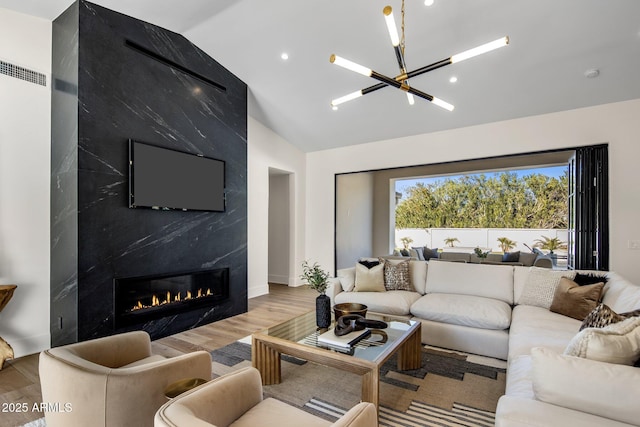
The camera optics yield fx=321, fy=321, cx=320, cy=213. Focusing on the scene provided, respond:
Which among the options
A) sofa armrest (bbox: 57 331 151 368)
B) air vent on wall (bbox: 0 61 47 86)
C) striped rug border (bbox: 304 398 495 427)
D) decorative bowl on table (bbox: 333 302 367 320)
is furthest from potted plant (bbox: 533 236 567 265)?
air vent on wall (bbox: 0 61 47 86)

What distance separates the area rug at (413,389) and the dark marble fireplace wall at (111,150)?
4.52 feet

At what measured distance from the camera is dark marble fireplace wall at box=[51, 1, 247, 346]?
3.07 meters

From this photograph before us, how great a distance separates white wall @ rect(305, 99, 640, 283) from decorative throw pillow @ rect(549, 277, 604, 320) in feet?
6.43

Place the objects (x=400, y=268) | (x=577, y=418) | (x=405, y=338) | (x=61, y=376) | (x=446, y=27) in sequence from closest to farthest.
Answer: (x=577, y=418) → (x=61, y=376) → (x=405, y=338) → (x=446, y=27) → (x=400, y=268)

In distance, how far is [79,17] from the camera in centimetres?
308

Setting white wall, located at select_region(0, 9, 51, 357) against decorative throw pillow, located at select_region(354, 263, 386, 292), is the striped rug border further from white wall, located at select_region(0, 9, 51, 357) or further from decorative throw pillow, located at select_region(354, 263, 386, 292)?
white wall, located at select_region(0, 9, 51, 357)

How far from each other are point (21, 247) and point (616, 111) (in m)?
7.06

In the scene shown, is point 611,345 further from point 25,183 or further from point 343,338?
point 25,183

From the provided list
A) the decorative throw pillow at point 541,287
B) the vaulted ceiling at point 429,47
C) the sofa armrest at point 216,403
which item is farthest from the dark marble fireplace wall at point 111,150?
the decorative throw pillow at point 541,287

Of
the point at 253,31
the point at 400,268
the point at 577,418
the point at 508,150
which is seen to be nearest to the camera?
the point at 577,418

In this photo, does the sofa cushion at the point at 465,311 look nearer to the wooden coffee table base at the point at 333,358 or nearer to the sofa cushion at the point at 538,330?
the sofa cushion at the point at 538,330

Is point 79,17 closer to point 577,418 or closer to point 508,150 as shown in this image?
point 577,418

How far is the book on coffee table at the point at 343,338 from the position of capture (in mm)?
2268

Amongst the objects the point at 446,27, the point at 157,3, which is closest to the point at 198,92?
the point at 157,3
